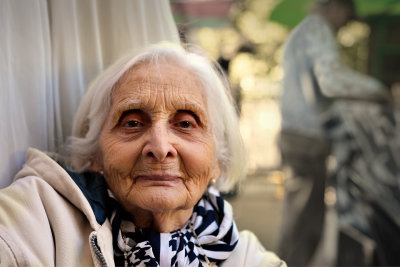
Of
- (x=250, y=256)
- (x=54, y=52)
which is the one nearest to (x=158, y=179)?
(x=250, y=256)

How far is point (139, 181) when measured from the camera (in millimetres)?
1351

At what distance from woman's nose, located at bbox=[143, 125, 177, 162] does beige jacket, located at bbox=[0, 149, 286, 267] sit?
0.91ft

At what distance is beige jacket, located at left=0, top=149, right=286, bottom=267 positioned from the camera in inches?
43.6

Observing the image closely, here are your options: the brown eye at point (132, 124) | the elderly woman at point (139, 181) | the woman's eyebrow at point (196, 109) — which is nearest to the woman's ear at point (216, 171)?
the elderly woman at point (139, 181)

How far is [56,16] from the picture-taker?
63.1 inches

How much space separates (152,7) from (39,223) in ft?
3.50

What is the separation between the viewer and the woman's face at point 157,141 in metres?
1.33

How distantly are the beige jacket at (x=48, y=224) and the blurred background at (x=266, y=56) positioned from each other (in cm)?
233

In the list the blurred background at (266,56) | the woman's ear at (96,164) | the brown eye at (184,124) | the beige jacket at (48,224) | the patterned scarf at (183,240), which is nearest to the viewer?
the beige jacket at (48,224)

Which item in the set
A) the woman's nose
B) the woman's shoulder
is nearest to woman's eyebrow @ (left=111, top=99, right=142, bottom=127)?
the woman's nose

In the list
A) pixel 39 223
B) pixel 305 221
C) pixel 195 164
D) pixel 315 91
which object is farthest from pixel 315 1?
pixel 39 223

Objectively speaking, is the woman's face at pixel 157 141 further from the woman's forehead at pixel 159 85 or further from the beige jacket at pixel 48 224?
the beige jacket at pixel 48 224

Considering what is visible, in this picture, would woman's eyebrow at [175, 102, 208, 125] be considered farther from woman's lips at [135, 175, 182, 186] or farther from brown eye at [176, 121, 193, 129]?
woman's lips at [135, 175, 182, 186]

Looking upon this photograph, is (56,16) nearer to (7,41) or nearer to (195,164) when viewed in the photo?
(7,41)
